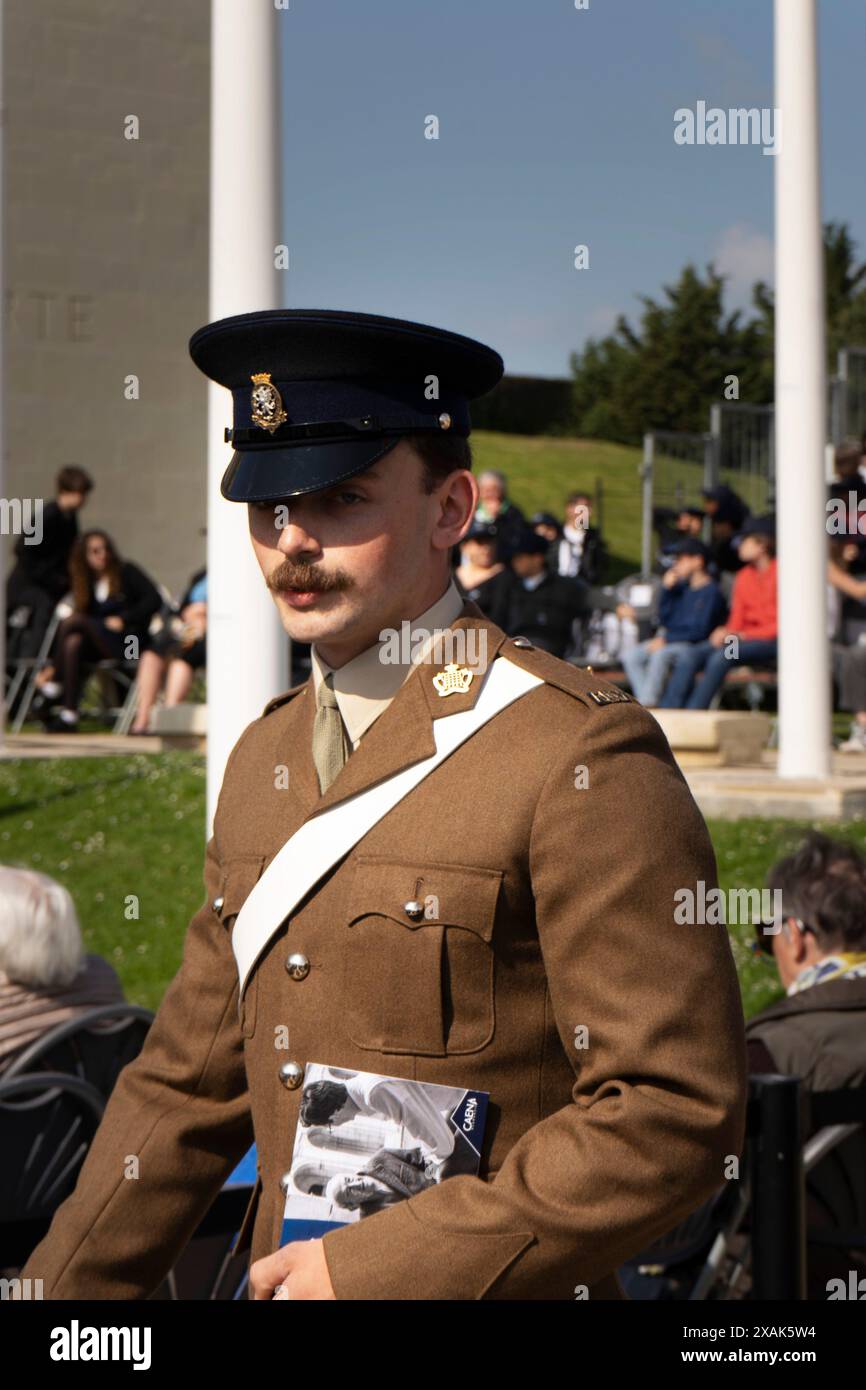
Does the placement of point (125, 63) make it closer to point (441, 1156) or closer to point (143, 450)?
point (143, 450)

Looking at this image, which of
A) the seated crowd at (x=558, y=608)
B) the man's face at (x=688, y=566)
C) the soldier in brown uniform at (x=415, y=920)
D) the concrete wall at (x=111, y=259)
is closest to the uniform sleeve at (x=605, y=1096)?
the soldier in brown uniform at (x=415, y=920)

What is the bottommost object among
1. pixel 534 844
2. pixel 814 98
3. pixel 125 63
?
pixel 534 844

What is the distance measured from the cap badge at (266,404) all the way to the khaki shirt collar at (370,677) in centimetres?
28

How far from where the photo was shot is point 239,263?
5.50 meters

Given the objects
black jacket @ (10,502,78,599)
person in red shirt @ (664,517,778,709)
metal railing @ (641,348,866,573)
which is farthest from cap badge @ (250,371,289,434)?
metal railing @ (641,348,866,573)

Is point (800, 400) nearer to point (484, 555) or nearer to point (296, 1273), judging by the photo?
point (484, 555)

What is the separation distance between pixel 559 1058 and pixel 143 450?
64.5 ft

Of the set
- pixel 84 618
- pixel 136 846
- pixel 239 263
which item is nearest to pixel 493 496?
pixel 84 618

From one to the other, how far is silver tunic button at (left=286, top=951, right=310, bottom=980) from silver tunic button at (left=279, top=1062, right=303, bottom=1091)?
99 millimetres

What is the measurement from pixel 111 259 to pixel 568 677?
769 inches

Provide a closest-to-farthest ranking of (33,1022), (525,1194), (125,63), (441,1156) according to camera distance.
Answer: (525,1194) → (441,1156) → (33,1022) → (125,63)

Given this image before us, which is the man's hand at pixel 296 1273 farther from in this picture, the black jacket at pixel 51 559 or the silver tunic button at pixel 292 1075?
the black jacket at pixel 51 559
